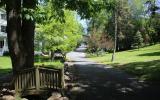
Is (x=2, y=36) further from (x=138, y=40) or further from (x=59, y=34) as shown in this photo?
(x=59, y=34)

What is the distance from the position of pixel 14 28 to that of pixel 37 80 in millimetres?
2441

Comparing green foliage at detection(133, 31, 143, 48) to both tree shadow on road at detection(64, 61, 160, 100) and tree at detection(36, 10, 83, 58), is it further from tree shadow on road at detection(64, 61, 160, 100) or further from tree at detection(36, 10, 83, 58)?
tree shadow on road at detection(64, 61, 160, 100)

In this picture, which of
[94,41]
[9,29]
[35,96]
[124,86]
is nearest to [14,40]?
[9,29]

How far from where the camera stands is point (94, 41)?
7519cm

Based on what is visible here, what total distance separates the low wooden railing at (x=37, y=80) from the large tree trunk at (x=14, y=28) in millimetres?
725

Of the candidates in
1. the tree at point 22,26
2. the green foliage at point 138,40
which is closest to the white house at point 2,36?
the green foliage at point 138,40

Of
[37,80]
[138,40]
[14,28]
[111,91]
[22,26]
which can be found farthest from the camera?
[138,40]

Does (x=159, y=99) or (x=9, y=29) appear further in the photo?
(x=9, y=29)

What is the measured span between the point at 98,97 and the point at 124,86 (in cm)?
377

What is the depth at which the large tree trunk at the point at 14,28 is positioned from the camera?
1548 cm

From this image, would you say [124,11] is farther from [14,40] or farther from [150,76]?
[14,40]

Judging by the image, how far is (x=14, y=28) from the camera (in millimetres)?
15609

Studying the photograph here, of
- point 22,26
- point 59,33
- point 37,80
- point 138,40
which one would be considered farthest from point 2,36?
point 37,80

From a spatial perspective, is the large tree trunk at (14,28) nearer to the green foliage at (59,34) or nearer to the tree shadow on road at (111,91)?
the tree shadow on road at (111,91)
